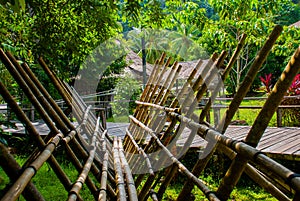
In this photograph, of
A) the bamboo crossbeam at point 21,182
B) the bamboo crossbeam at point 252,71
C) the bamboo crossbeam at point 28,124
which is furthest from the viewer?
the bamboo crossbeam at point 28,124

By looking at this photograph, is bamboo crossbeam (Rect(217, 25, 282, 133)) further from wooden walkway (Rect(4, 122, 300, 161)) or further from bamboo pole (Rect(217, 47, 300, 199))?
wooden walkway (Rect(4, 122, 300, 161))

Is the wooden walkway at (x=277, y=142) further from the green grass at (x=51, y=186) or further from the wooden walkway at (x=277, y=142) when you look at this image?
the green grass at (x=51, y=186)

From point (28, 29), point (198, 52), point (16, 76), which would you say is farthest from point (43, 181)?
point (198, 52)

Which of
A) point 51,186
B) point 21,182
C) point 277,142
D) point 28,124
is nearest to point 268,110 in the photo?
point 21,182

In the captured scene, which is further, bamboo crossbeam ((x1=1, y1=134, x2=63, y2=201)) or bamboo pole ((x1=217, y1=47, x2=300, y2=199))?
bamboo pole ((x1=217, y1=47, x2=300, y2=199))

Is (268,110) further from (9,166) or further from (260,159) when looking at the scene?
(9,166)

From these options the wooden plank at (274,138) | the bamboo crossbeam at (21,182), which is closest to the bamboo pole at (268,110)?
the bamboo crossbeam at (21,182)

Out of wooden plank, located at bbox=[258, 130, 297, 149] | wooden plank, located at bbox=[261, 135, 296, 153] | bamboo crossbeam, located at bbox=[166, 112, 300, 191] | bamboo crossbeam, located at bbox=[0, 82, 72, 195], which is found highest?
bamboo crossbeam, located at bbox=[166, 112, 300, 191]

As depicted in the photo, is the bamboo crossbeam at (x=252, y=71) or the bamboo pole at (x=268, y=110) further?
the bamboo crossbeam at (x=252, y=71)

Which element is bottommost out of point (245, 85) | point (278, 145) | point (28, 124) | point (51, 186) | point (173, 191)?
point (51, 186)

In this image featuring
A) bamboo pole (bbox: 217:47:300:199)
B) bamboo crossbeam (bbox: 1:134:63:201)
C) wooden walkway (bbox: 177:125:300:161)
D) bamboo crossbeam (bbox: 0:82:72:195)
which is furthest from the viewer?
wooden walkway (bbox: 177:125:300:161)

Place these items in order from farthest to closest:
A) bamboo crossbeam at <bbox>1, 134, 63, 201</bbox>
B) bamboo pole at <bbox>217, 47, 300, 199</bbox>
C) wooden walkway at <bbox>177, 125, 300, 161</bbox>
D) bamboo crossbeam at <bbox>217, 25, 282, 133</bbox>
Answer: wooden walkway at <bbox>177, 125, 300, 161</bbox> → bamboo crossbeam at <bbox>217, 25, 282, 133</bbox> → bamboo pole at <bbox>217, 47, 300, 199</bbox> → bamboo crossbeam at <bbox>1, 134, 63, 201</bbox>

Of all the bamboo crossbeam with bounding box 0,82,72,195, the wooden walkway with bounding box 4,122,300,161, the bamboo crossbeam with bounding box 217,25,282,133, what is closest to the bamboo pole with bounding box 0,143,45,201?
the bamboo crossbeam with bounding box 0,82,72,195

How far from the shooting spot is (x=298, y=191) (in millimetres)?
782
